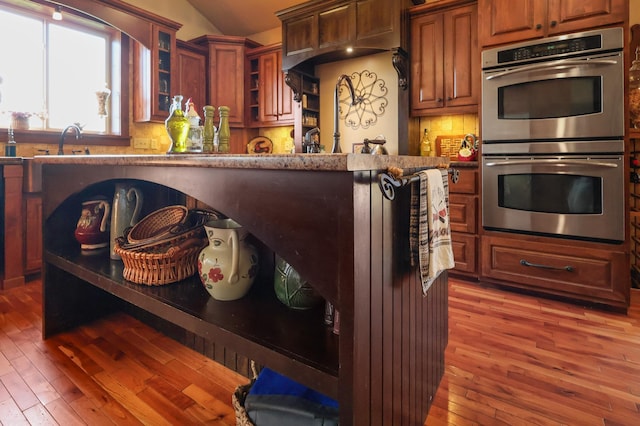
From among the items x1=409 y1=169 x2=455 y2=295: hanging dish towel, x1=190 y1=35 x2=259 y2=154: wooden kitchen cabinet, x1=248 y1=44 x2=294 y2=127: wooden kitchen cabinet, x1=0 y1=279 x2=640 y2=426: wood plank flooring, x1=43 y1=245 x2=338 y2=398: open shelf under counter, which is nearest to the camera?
x1=43 y1=245 x2=338 y2=398: open shelf under counter

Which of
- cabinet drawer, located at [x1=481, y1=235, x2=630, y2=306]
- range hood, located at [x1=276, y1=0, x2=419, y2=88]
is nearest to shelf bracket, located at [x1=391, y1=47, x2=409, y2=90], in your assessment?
range hood, located at [x1=276, y1=0, x2=419, y2=88]

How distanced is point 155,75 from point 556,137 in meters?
3.74

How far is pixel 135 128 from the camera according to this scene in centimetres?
419

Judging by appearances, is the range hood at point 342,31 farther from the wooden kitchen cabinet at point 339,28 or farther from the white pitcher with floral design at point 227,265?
the white pitcher with floral design at point 227,265

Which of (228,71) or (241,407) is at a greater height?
(228,71)

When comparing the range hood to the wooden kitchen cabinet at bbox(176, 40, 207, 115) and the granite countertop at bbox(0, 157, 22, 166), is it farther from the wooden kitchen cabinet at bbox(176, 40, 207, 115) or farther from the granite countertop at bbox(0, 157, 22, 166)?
the granite countertop at bbox(0, 157, 22, 166)

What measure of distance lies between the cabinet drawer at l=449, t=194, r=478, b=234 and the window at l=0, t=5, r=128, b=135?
354 cm

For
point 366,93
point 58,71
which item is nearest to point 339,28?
point 366,93

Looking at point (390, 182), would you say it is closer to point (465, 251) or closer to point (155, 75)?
point (465, 251)

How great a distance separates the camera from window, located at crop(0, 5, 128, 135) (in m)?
3.41

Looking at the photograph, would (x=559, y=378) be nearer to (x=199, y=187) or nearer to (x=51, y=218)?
(x=199, y=187)

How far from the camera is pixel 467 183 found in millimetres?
2820

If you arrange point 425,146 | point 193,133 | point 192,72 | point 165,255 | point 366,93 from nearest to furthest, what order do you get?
point 165,255 → point 193,133 → point 425,146 → point 366,93 → point 192,72

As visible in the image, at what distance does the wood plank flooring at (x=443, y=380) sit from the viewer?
1.32 m
